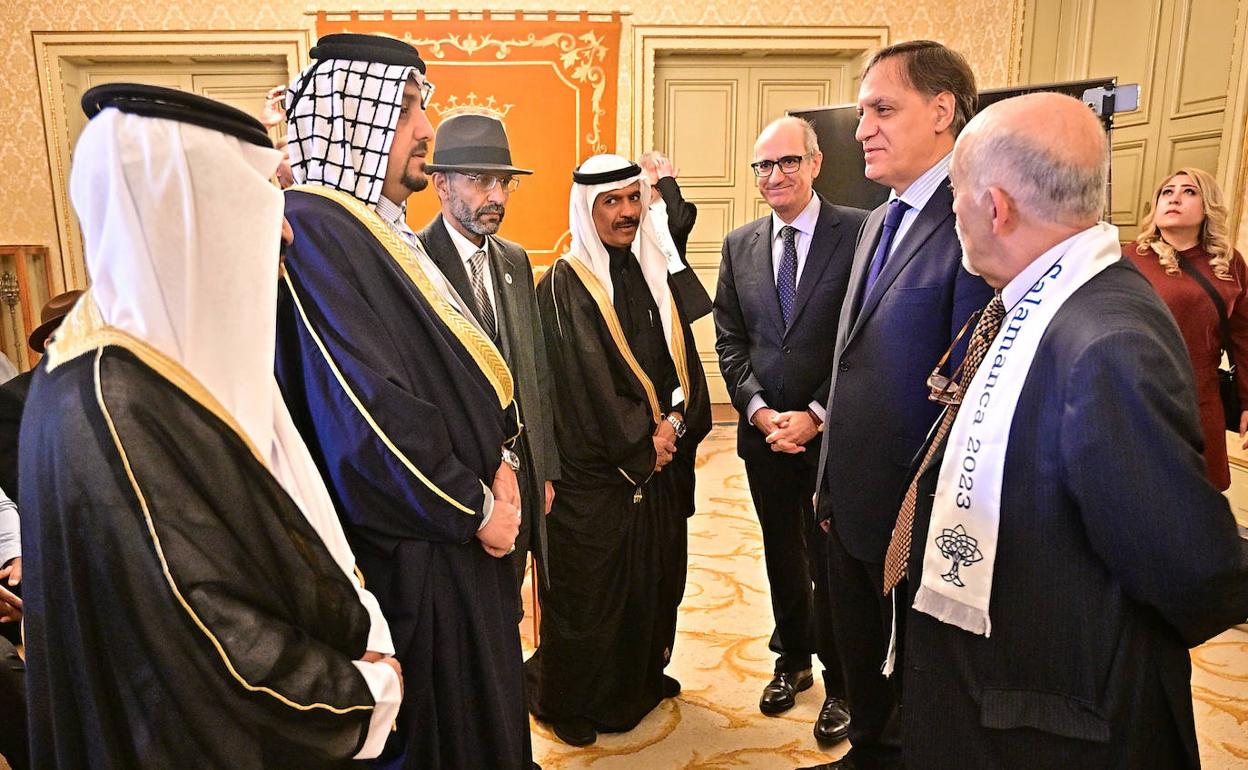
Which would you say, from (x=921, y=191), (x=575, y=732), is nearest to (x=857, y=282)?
(x=921, y=191)

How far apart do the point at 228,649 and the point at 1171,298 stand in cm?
363

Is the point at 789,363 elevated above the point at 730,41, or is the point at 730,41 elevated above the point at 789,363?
the point at 730,41

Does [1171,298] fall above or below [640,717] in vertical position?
above

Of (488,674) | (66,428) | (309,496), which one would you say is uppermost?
(66,428)

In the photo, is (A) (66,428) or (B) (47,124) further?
(B) (47,124)

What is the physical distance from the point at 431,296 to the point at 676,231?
1.78m

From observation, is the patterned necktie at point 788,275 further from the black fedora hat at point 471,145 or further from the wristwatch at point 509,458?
the wristwatch at point 509,458

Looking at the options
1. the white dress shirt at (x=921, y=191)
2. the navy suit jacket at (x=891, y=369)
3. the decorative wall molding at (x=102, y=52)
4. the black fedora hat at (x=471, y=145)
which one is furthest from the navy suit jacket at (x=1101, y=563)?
the decorative wall molding at (x=102, y=52)

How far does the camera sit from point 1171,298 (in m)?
3.29

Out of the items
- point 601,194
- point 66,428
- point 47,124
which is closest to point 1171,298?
point 601,194

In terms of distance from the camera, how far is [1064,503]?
1.16m

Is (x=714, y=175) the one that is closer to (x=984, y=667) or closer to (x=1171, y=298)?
(x=1171, y=298)

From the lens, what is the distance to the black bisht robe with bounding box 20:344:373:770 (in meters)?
0.87

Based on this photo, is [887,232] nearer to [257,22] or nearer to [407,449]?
[407,449]
